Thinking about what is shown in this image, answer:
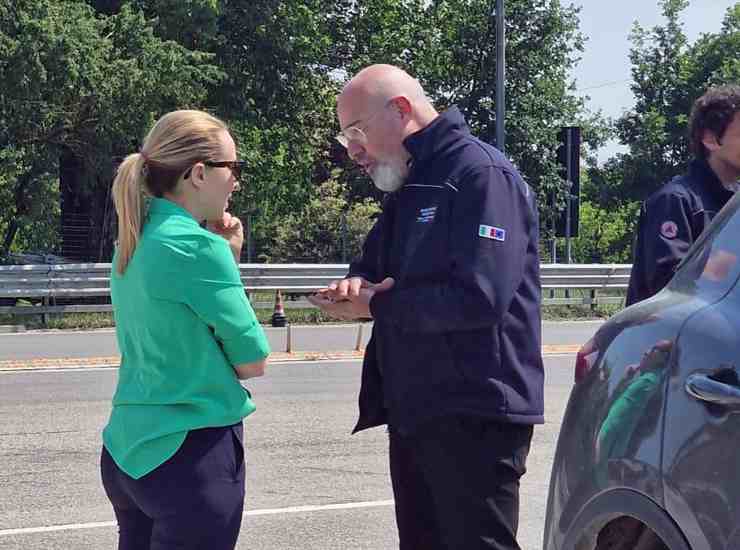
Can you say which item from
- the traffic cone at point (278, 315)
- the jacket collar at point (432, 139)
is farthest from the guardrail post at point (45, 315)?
the jacket collar at point (432, 139)

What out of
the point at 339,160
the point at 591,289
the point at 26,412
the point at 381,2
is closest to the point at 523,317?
the point at 26,412

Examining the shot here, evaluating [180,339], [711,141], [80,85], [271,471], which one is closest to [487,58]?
[80,85]

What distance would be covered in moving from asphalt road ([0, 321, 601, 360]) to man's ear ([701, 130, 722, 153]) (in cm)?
1079

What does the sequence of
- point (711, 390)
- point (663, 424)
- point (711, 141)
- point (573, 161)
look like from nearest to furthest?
point (711, 390) → point (663, 424) → point (711, 141) → point (573, 161)

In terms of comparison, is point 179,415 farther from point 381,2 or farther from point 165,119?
point 381,2

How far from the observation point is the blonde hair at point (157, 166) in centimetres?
314

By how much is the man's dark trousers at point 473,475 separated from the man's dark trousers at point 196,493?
0.54 m

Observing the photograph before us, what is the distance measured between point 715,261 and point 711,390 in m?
0.53

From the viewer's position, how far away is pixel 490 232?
310cm

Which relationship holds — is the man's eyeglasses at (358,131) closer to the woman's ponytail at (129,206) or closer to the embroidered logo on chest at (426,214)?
the embroidered logo on chest at (426,214)

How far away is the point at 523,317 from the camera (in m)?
3.25

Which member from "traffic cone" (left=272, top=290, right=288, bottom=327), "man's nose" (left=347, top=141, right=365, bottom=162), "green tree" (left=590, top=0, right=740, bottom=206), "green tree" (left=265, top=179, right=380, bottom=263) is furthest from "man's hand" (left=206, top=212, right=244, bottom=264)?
"green tree" (left=590, top=0, right=740, bottom=206)

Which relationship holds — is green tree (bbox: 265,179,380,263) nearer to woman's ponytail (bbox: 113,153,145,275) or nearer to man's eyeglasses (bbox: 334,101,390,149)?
man's eyeglasses (bbox: 334,101,390,149)

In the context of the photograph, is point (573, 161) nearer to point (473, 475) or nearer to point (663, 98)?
point (663, 98)
